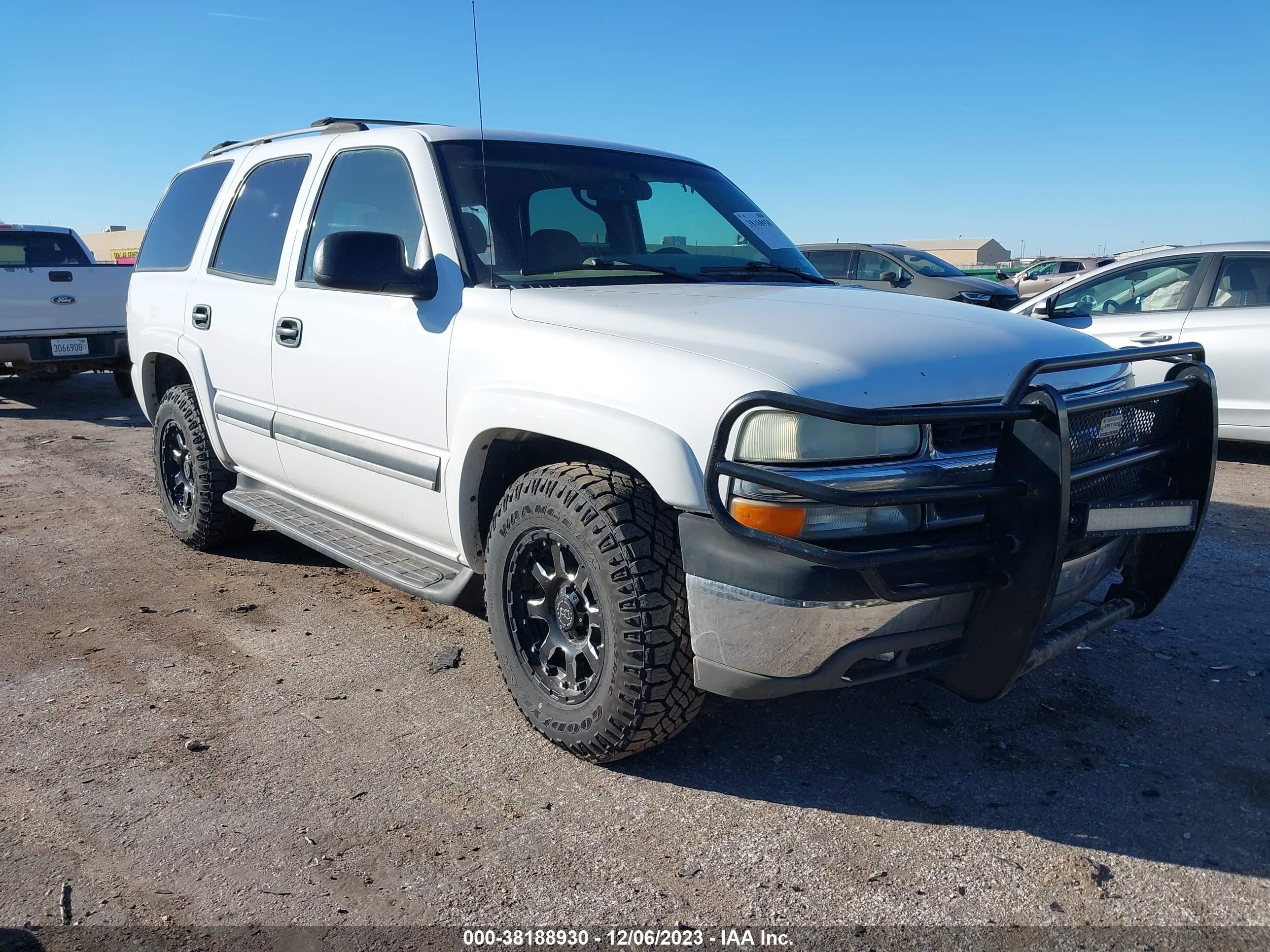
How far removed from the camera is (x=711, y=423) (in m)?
2.53

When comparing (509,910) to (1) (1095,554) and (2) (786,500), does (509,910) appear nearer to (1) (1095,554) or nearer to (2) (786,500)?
Answer: (2) (786,500)

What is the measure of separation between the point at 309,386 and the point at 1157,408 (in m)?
3.01

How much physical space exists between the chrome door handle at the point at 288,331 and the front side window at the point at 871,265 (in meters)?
9.97

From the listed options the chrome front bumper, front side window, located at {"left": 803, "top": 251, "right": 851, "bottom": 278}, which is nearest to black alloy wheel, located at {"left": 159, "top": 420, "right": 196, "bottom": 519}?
the chrome front bumper

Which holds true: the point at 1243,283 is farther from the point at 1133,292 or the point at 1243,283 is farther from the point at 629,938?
the point at 629,938

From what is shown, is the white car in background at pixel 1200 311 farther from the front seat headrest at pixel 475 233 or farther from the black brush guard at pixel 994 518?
the front seat headrest at pixel 475 233

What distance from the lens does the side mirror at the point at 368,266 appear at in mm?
3289

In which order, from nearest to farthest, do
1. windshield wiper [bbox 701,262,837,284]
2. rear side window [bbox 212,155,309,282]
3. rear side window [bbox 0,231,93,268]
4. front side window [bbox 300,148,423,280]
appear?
front side window [bbox 300,148,423,280]
windshield wiper [bbox 701,262,837,284]
rear side window [bbox 212,155,309,282]
rear side window [bbox 0,231,93,268]

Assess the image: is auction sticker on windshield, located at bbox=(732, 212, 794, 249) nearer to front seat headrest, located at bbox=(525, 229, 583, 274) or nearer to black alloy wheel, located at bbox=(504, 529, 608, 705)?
front seat headrest, located at bbox=(525, 229, 583, 274)

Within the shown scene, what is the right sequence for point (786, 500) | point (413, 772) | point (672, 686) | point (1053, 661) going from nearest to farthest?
point (786, 500), point (672, 686), point (413, 772), point (1053, 661)

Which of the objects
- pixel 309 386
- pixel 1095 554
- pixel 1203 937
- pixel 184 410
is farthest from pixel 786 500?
pixel 184 410

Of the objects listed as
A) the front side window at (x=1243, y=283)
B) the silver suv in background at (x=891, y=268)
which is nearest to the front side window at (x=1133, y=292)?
the front side window at (x=1243, y=283)

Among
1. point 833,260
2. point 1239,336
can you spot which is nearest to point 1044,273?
point 833,260

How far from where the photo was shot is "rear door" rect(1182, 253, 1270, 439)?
6.95 meters
